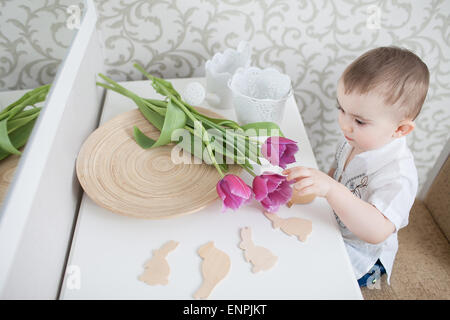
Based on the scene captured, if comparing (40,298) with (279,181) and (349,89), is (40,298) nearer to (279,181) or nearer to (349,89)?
(279,181)

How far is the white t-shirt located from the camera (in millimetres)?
755

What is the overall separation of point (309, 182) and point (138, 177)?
13.7 inches

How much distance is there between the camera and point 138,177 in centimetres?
76

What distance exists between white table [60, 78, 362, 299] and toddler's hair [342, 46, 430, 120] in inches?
10.3

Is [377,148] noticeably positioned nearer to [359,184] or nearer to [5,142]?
[359,184]

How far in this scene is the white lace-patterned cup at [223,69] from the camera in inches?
37.3

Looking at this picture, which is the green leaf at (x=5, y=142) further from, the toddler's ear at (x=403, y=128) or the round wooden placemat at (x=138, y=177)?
the toddler's ear at (x=403, y=128)

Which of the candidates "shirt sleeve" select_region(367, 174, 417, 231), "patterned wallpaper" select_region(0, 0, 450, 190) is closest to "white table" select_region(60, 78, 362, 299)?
"shirt sleeve" select_region(367, 174, 417, 231)

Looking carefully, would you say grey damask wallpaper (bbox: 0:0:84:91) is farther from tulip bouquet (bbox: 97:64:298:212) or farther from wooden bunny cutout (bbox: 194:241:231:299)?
wooden bunny cutout (bbox: 194:241:231:299)

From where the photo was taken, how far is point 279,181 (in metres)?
0.65

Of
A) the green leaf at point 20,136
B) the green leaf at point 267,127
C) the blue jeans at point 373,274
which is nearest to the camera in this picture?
the green leaf at point 20,136

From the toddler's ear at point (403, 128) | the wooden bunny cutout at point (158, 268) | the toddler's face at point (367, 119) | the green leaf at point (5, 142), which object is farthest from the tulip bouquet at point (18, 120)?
the toddler's ear at point (403, 128)

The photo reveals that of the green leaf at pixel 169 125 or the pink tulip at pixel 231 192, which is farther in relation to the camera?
the green leaf at pixel 169 125

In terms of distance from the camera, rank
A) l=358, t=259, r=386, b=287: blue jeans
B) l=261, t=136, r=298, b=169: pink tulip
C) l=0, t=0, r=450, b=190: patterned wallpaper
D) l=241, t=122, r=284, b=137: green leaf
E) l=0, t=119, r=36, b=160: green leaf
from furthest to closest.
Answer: l=0, t=0, r=450, b=190: patterned wallpaper → l=358, t=259, r=386, b=287: blue jeans → l=241, t=122, r=284, b=137: green leaf → l=261, t=136, r=298, b=169: pink tulip → l=0, t=119, r=36, b=160: green leaf
